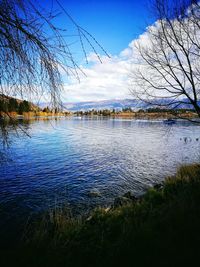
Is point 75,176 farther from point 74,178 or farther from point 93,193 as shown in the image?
point 93,193

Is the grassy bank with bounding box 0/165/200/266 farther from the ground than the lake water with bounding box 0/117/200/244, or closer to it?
farther from the ground

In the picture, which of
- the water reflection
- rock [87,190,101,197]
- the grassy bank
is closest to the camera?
the grassy bank

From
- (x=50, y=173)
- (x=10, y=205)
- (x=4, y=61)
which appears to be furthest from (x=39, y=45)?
(x=50, y=173)

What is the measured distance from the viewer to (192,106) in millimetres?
10539

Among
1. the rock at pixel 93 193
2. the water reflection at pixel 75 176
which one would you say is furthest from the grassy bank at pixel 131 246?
the rock at pixel 93 193


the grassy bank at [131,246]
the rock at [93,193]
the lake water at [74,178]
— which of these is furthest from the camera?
the rock at [93,193]

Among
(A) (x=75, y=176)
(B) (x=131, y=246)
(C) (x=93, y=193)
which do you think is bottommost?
(A) (x=75, y=176)

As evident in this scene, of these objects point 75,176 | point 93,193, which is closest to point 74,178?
point 75,176

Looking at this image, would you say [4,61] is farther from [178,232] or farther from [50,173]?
[50,173]

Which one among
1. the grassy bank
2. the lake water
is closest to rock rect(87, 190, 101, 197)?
the lake water

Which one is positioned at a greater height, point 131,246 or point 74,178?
point 131,246

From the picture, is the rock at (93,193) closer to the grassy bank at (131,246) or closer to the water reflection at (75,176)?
the water reflection at (75,176)

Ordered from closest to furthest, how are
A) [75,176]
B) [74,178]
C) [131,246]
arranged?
[131,246] → [74,178] → [75,176]

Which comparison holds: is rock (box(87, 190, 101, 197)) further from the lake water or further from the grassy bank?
the grassy bank
